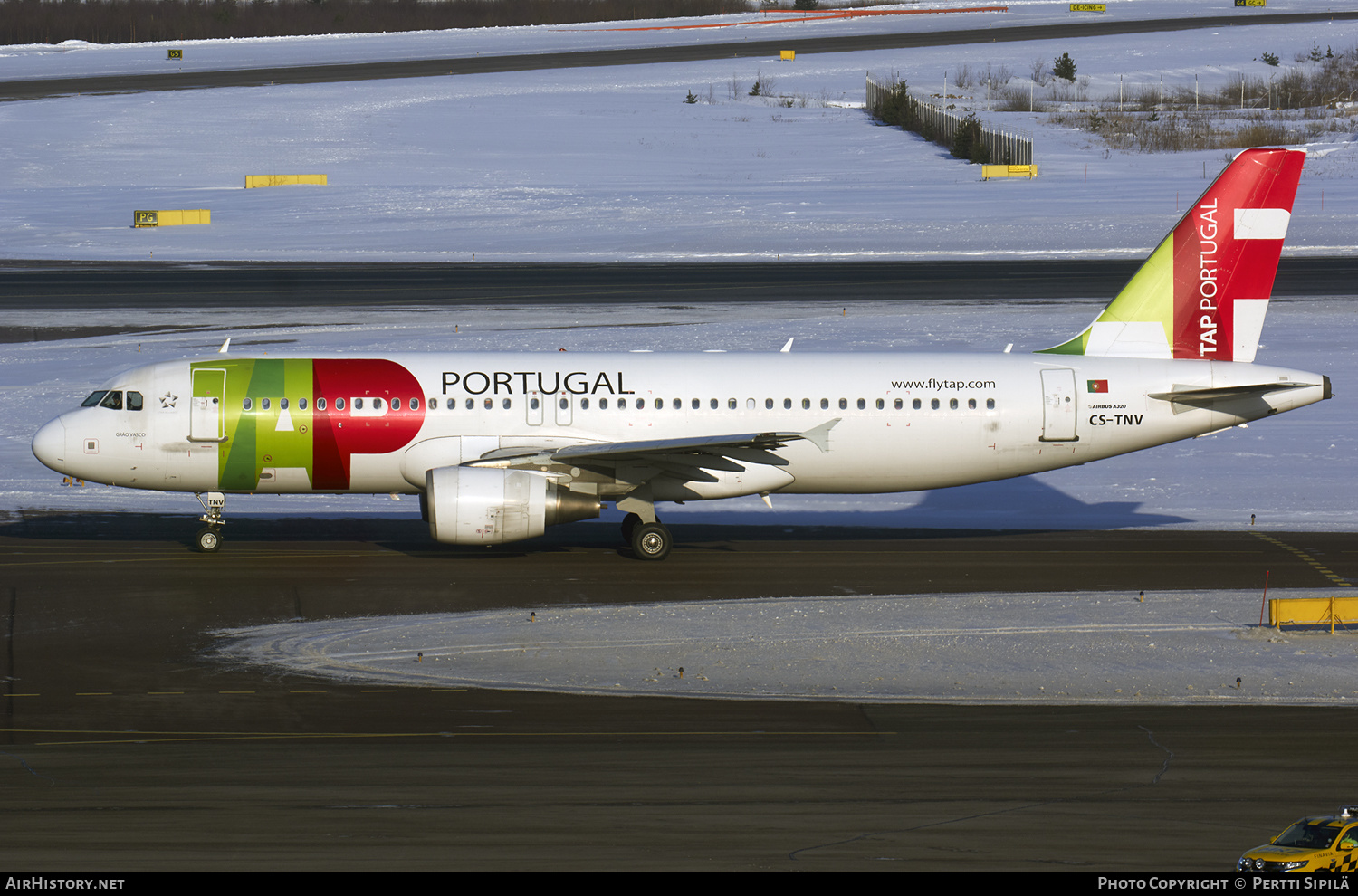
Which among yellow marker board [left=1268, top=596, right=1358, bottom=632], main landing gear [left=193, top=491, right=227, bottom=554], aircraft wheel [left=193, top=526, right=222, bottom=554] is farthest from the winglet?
aircraft wheel [left=193, top=526, right=222, bottom=554]

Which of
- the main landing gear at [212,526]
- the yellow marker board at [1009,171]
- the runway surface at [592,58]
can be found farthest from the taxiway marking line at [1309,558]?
the runway surface at [592,58]

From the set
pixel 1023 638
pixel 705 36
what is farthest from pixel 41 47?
pixel 1023 638

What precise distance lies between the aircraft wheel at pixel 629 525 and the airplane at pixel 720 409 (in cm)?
8

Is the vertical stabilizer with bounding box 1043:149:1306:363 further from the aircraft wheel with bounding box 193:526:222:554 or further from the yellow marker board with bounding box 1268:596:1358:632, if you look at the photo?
the aircraft wheel with bounding box 193:526:222:554

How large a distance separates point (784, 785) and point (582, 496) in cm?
1309

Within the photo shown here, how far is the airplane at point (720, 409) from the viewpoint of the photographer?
31.2 meters

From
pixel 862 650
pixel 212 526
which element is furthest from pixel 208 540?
pixel 862 650

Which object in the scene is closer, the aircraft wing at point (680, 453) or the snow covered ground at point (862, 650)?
the snow covered ground at point (862, 650)

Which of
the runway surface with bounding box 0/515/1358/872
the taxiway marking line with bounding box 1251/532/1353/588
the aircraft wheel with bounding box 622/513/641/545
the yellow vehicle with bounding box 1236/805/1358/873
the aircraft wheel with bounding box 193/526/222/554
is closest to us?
the yellow vehicle with bounding box 1236/805/1358/873

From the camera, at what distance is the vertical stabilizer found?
107 feet

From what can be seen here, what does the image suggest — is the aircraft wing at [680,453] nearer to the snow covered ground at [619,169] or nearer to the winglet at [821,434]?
the winglet at [821,434]

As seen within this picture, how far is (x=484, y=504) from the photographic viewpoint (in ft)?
97.0

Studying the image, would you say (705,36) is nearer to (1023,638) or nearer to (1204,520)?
(1204,520)

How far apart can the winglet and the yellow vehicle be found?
60.6ft
